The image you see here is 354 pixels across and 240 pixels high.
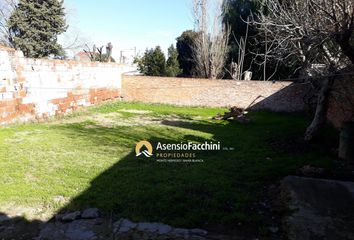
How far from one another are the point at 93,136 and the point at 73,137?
50cm

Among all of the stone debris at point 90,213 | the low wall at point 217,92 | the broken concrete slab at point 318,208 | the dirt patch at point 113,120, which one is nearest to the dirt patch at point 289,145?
the broken concrete slab at point 318,208

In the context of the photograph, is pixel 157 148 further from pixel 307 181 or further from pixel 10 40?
pixel 10 40

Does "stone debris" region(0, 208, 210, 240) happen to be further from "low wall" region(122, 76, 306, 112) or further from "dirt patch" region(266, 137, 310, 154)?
"low wall" region(122, 76, 306, 112)

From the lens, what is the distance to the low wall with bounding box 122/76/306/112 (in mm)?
13875

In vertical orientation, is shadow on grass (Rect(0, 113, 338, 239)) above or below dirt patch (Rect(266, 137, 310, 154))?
below

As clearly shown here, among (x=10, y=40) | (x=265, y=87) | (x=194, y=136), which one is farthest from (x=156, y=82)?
(x=10, y=40)

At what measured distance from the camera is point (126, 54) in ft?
114

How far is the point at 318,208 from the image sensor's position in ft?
12.3

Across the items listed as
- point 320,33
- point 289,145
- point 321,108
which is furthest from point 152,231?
point 321,108

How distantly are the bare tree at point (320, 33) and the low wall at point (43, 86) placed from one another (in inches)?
265

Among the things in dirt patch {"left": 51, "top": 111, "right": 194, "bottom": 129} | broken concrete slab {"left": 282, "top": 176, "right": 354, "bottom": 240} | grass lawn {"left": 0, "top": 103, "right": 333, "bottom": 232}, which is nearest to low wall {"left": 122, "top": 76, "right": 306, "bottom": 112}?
dirt patch {"left": 51, "top": 111, "right": 194, "bottom": 129}

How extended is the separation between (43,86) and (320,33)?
816 cm

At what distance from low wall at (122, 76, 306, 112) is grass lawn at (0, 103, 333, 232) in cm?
484

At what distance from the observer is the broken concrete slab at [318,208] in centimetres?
325
